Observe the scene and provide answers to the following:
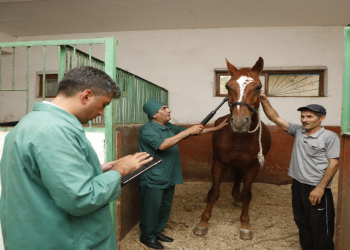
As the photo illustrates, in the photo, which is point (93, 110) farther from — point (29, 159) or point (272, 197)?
point (272, 197)

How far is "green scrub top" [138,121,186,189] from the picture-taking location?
2.41 m

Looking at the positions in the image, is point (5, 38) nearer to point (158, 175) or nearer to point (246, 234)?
point (158, 175)

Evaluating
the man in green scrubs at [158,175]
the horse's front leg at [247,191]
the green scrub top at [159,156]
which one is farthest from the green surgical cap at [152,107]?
the horse's front leg at [247,191]

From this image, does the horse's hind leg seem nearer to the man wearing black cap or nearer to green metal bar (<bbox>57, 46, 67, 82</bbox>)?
the man wearing black cap

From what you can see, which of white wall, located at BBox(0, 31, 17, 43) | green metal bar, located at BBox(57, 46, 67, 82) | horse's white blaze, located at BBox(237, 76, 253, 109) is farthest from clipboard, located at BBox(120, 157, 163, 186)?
white wall, located at BBox(0, 31, 17, 43)

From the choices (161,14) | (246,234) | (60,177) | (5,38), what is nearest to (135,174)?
(60,177)

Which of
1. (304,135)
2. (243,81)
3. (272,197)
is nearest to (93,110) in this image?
(243,81)

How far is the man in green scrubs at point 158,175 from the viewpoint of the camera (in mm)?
2381

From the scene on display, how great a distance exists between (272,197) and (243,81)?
2299mm

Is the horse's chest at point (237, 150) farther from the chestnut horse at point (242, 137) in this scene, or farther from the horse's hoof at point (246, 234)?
the horse's hoof at point (246, 234)

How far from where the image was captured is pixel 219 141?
9.23 feet

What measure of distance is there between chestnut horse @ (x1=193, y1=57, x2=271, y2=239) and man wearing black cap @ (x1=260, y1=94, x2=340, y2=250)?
438 mm

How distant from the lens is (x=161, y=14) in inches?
161

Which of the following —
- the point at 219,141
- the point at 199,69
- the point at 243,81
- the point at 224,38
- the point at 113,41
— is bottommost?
the point at 219,141
